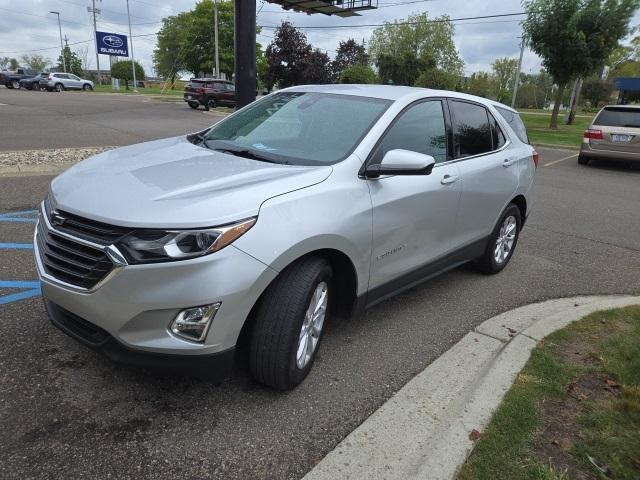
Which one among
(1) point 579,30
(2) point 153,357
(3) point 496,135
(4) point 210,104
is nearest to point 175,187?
(2) point 153,357

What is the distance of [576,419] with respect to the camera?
2.77 m

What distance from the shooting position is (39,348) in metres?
3.14

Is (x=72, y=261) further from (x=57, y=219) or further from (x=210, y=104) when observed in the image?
(x=210, y=104)

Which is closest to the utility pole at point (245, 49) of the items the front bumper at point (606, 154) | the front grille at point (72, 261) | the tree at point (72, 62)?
the front grille at point (72, 261)

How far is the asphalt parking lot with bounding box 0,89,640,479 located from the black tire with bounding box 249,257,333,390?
0.67ft

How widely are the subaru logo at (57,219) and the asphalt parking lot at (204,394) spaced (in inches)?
32.7

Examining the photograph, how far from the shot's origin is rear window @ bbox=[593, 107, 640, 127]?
43.1ft

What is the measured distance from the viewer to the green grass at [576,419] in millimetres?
2383

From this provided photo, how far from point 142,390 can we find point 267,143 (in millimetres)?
1744

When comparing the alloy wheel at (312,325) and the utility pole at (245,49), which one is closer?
the alloy wheel at (312,325)

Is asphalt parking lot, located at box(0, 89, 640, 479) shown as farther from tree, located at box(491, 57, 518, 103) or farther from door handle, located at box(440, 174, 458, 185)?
tree, located at box(491, 57, 518, 103)

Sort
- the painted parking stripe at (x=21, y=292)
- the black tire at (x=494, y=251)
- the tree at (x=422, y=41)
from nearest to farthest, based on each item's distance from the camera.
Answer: the painted parking stripe at (x=21, y=292)
the black tire at (x=494, y=251)
the tree at (x=422, y=41)

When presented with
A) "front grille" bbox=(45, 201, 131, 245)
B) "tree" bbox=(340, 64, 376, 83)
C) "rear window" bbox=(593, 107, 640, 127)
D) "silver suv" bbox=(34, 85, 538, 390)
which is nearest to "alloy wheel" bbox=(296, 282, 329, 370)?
"silver suv" bbox=(34, 85, 538, 390)

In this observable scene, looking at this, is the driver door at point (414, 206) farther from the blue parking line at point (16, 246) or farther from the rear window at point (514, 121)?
the blue parking line at point (16, 246)
